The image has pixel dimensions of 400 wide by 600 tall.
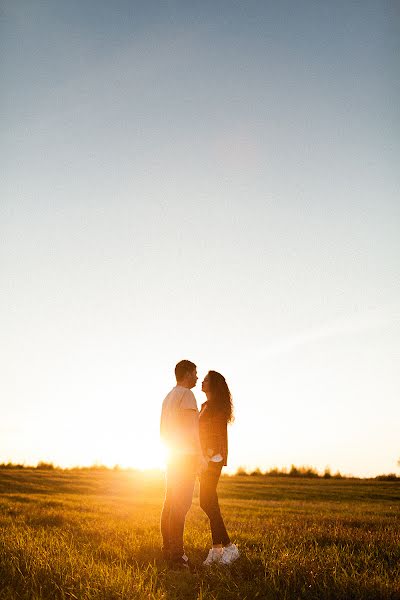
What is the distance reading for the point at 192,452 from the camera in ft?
26.6

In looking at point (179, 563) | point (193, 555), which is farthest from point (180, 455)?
point (193, 555)

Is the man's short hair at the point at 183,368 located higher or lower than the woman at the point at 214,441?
higher

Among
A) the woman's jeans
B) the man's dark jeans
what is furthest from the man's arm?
the woman's jeans

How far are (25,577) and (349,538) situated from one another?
20.7 ft

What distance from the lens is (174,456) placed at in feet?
27.0

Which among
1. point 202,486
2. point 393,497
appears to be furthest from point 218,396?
point 393,497

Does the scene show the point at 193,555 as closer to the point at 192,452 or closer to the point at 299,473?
the point at 192,452

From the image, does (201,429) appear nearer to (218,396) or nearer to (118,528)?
(218,396)

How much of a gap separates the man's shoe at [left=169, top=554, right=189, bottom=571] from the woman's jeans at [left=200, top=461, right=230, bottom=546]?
565 millimetres

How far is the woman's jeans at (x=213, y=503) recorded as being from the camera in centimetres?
830

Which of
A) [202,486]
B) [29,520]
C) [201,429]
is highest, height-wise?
[201,429]

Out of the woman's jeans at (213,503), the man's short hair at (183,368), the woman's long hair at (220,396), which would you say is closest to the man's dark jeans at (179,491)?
the woman's jeans at (213,503)

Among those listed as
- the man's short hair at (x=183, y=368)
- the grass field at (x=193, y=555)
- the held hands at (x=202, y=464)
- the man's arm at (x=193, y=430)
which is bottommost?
the grass field at (x=193, y=555)

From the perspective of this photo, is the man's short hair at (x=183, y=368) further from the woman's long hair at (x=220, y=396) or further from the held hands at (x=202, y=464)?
the held hands at (x=202, y=464)
